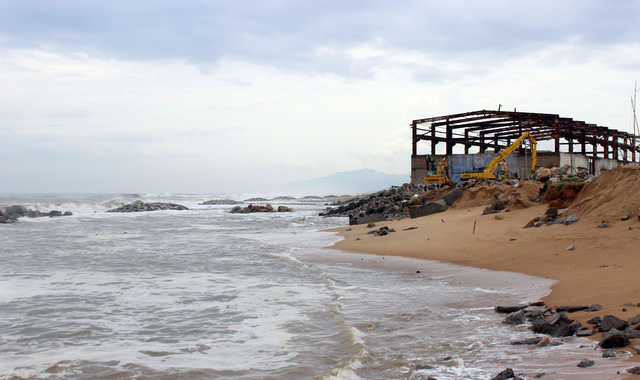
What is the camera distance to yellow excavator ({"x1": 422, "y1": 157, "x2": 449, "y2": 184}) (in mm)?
32844

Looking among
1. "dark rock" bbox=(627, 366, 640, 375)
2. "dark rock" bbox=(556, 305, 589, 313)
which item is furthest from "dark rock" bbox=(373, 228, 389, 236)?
"dark rock" bbox=(627, 366, 640, 375)

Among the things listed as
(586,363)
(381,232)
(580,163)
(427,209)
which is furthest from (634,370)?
(580,163)

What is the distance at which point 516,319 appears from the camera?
527 centimetres

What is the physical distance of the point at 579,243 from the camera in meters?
8.69

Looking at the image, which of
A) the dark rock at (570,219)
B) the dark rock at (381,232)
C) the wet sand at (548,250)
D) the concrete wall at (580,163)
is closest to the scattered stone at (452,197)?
the wet sand at (548,250)

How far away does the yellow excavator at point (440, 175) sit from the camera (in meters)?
32.8

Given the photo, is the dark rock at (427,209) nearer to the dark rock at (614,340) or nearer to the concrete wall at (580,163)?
the dark rock at (614,340)

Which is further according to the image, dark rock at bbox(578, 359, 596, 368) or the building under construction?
the building under construction

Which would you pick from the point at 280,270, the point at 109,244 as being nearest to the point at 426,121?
the point at 109,244

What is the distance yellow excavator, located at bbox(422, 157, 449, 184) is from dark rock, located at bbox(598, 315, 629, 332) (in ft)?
94.7

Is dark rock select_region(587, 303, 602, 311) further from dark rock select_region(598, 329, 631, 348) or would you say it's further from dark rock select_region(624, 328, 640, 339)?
dark rock select_region(598, 329, 631, 348)

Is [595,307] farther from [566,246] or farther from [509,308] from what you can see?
[566,246]

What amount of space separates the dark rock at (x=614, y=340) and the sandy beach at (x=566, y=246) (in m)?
0.06

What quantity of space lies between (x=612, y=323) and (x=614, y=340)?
446 mm
